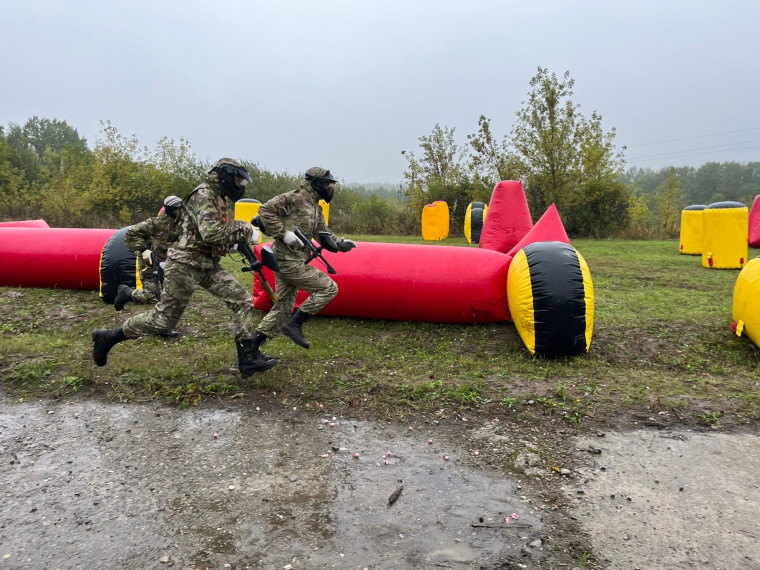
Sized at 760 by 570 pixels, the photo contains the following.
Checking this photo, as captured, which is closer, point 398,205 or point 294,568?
point 294,568

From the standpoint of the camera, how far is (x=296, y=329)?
16.8 ft

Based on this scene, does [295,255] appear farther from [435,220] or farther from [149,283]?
[435,220]

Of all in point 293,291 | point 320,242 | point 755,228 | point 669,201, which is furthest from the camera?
point 669,201

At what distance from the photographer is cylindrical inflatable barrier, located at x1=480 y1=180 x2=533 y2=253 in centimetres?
1146

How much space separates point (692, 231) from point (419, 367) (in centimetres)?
1373

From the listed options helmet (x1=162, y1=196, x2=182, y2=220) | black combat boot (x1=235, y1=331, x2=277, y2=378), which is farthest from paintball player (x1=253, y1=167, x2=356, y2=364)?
helmet (x1=162, y1=196, x2=182, y2=220)

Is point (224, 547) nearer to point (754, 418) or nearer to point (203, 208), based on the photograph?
point (203, 208)

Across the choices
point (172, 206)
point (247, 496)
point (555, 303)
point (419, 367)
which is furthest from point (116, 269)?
point (555, 303)

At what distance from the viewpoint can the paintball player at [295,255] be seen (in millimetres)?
4984

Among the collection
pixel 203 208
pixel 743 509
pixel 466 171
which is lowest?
pixel 743 509

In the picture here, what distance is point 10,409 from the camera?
4.09m

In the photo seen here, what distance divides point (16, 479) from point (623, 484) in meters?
3.38

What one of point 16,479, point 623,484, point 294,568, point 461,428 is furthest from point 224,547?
point 623,484

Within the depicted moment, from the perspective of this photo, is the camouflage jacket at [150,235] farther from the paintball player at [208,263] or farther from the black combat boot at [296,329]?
the black combat boot at [296,329]
